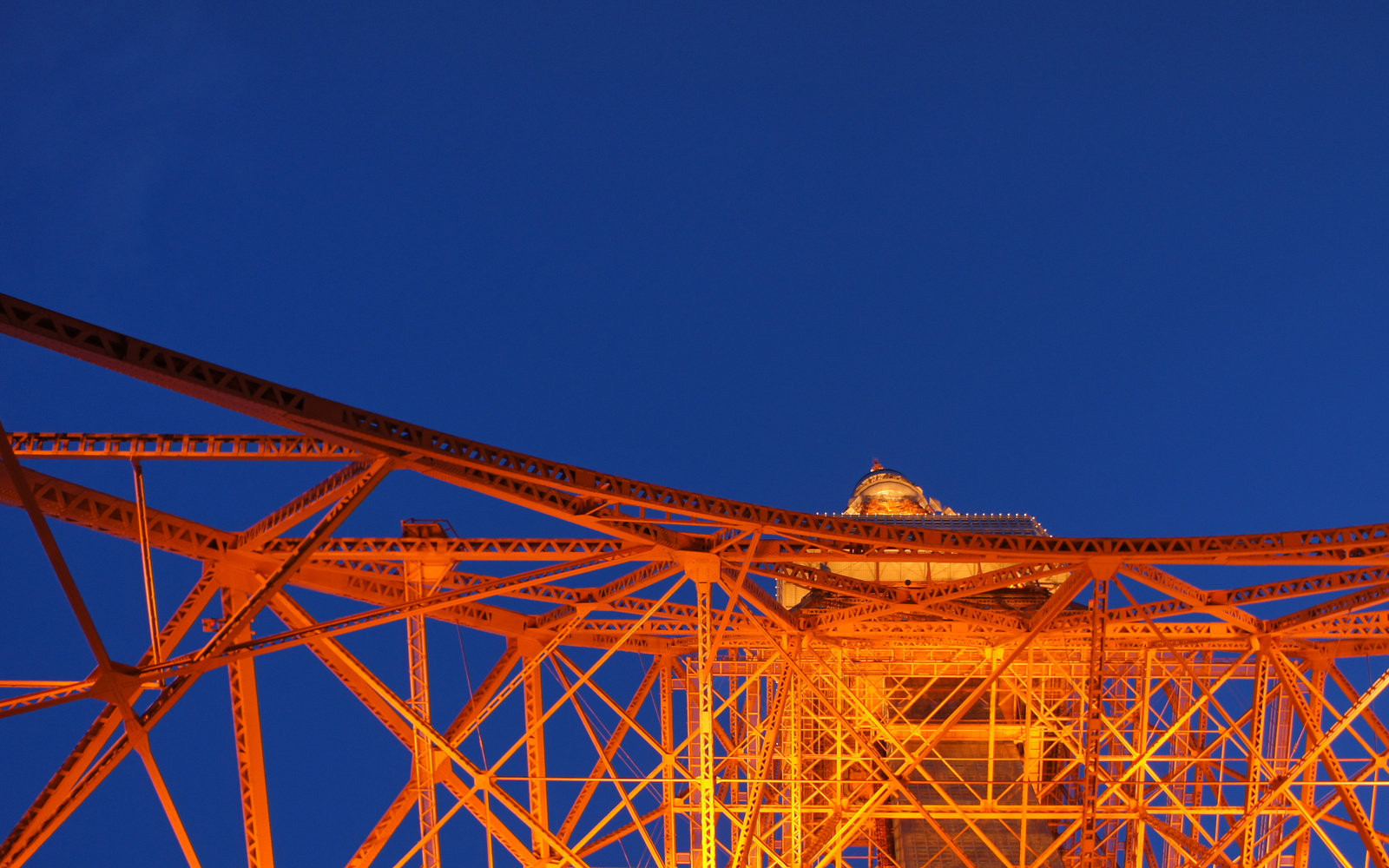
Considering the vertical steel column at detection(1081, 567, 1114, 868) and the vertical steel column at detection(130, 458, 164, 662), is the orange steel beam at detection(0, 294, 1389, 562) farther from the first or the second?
the vertical steel column at detection(130, 458, 164, 662)

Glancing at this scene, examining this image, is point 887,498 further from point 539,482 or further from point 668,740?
point 539,482

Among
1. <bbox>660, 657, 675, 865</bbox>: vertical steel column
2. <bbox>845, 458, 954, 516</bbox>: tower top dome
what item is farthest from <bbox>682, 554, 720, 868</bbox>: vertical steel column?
<bbox>845, 458, 954, 516</bbox>: tower top dome

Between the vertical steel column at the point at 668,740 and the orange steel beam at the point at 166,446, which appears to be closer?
the orange steel beam at the point at 166,446

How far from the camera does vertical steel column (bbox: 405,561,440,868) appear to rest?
21016 millimetres

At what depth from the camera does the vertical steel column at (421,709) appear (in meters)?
21.0

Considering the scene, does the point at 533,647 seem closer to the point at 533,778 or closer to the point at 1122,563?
the point at 533,778

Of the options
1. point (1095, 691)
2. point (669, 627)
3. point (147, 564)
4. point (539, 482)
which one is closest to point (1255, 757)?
point (1095, 691)

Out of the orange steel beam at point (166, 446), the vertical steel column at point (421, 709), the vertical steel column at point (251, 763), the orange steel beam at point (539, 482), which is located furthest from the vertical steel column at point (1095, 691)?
the vertical steel column at point (251, 763)

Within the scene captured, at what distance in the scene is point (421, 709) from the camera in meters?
20.9

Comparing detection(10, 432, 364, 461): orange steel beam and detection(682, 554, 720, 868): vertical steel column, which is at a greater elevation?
detection(10, 432, 364, 461): orange steel beam

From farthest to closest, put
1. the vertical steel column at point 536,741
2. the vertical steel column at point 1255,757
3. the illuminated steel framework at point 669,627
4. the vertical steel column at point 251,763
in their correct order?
the vertical steel column at point 536,741 → the vertical steel column at point 1255,757 → the vertical steel column at point 251,763 → the illuminated steel framework at point 669,627

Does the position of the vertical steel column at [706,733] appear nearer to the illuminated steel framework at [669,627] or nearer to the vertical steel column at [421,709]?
the illuminated steel framework at [669,627]

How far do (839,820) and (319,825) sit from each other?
168m

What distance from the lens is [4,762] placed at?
520 feet
